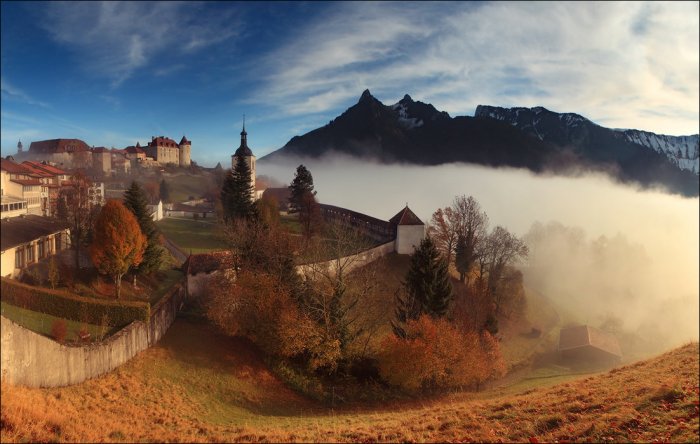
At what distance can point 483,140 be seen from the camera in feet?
117

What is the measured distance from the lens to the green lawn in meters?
6.83

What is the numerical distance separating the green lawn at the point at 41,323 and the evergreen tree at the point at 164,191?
472cm

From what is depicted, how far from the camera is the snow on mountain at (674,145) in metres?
115

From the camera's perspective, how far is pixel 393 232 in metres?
31.0

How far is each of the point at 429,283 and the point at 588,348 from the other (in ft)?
52.0

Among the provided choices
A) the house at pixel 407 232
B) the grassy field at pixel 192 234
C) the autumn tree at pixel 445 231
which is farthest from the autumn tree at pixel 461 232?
the grassy field at pixel 192 234

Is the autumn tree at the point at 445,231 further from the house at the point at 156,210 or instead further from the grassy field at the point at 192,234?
the house at the point at 156,210

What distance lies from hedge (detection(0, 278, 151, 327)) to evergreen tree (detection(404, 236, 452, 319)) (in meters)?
14.0

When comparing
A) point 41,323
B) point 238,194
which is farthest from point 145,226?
point 41,323

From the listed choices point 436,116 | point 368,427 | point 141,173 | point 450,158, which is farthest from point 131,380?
point 450,158

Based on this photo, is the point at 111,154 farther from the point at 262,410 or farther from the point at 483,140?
the point at 483,140

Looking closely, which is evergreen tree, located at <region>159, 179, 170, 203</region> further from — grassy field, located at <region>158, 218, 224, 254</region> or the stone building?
grassy field, located at <region>158, 218, 224, 254</region>

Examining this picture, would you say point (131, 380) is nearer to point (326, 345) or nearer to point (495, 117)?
point (326, 345)

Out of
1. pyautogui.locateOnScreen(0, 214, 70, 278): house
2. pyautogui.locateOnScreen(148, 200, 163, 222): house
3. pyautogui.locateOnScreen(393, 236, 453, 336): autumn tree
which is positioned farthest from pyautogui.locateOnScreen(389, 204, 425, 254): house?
pyautogui.locateOnScreen(0, 214, 70, 278): house
